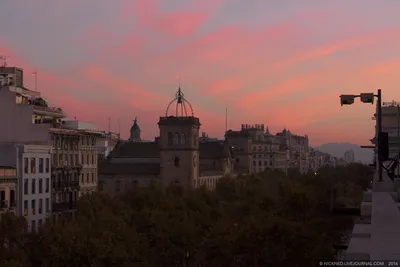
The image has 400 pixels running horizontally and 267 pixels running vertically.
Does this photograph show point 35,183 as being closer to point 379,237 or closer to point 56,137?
point 56,137

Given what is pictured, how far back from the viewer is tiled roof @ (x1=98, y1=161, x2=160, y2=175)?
495 feet

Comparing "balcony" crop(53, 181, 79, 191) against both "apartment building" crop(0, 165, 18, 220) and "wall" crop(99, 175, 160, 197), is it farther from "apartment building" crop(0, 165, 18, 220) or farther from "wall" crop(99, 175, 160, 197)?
"wall" crop(99, 175, 160, 197)

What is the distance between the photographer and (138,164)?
155500 mm

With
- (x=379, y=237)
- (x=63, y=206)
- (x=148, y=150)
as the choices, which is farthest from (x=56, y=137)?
(x=148, y=150)

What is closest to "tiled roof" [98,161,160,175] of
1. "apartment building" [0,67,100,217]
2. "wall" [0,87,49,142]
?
"apartment building" [0,67,100,217]

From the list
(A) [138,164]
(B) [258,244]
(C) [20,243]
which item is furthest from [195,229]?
(A) [138,164]

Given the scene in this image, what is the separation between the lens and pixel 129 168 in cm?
15438

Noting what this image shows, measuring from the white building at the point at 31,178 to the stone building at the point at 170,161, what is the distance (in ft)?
152

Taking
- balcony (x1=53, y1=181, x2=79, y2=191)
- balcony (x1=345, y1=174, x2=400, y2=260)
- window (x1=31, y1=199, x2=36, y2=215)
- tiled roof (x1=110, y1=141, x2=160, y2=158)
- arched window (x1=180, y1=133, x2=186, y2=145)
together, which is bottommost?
window (x1=31, y1=199, x2=36, y2=215)

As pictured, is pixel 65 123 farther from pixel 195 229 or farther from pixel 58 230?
pixel 58 230

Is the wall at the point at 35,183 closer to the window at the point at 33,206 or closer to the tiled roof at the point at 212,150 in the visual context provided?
the window at the point at 33,206

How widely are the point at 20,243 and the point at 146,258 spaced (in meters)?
9.06

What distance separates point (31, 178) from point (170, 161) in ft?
215

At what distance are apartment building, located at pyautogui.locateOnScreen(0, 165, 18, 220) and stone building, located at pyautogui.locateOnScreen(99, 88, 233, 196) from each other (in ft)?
180
